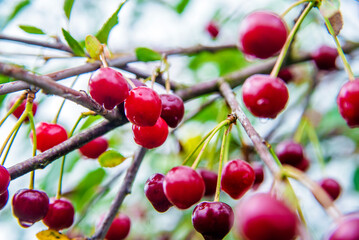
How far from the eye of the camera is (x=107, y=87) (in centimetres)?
79

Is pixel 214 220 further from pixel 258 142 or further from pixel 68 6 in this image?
pixel 68 6

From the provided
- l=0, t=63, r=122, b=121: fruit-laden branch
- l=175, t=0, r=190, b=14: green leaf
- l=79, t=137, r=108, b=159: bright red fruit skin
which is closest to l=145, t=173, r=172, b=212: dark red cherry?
l=0, t=63, r=122, b=121: fruit-laden branch

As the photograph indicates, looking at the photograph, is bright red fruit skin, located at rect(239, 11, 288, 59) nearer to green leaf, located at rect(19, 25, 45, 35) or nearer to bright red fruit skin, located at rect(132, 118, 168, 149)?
bright red fruit skin, located at rect(132, 118, 168, 149)

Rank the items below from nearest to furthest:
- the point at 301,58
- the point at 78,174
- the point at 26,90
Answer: the point at 26,90 → the point at 301,58 → the point at 78,174

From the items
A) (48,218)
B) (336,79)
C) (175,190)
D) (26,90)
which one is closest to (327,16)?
(175,190)

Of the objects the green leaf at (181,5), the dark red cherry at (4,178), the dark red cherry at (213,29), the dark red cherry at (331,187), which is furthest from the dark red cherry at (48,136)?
the dark red cherry at (213,29)

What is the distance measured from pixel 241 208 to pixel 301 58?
4.37ft

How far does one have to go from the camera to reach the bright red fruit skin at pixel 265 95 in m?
0.73

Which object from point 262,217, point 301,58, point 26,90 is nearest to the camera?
point 262,217

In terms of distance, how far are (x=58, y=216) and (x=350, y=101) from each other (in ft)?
2.72

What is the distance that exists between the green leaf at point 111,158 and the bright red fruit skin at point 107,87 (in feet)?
0.91

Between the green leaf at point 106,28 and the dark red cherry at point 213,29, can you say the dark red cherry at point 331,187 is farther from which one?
the dark red cherry at point 213,29

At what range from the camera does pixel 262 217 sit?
1.57 feet

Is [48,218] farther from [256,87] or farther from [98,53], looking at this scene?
[256,87]
